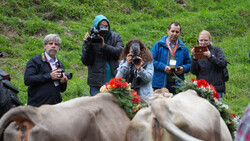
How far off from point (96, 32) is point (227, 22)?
10.1 m

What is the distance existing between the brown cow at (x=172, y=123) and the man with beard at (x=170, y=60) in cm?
230

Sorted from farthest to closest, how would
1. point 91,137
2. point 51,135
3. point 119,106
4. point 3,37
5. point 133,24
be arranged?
point 133,24 < point 3,37 < point 119,106 < point 91,137 < point 51,135

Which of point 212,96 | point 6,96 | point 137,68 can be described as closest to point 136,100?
point 137,68

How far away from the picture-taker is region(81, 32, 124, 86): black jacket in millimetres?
5785

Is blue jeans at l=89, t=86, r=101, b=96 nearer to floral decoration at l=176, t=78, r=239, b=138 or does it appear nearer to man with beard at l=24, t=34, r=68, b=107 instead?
man with beard at l=24, t=34, r=68, b=107

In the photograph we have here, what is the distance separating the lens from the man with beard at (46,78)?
505 cm

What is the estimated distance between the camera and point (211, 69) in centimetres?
647

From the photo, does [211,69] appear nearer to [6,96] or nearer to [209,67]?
[209,67]

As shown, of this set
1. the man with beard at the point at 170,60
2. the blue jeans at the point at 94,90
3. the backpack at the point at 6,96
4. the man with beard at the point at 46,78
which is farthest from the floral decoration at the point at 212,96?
the backpack at the point at 6,96

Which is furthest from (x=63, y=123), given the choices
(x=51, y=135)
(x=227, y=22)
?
(x=227, y=22)

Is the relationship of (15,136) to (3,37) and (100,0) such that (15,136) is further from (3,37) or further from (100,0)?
(100,0)

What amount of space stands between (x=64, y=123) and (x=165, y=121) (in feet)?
2.98

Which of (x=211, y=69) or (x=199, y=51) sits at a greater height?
(x=199, y=51)

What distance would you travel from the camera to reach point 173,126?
123 inches
